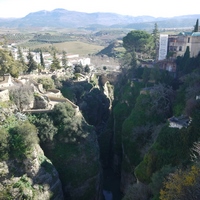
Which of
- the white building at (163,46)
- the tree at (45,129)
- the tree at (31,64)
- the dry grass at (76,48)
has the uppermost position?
the white building at (163,46)

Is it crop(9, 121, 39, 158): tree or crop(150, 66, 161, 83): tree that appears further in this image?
crop(150, 66, 161, 83): tree

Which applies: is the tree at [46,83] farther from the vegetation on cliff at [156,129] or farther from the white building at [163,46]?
the white building at [163,46]

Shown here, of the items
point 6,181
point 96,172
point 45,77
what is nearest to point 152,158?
point 96,172

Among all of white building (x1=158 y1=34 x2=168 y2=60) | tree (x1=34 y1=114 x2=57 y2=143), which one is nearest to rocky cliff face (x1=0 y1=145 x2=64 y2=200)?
tree (x1=34 y1=114 x2=57 y2=143)

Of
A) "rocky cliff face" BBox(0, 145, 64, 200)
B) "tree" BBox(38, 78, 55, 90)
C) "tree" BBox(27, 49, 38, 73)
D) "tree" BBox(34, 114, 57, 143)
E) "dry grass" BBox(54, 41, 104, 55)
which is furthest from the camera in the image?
"dry grass" BBox(54, 41, 104, 55)

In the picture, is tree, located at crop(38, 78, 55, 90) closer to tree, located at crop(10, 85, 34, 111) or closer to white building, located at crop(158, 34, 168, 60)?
tree, located at crop(10, 85, 34, 111)

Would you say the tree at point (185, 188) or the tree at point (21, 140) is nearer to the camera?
the tree at point (185, 188)

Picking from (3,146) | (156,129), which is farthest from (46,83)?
(156,129)

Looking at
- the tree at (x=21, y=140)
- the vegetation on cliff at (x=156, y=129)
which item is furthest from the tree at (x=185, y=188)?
the tree at (x=21, y=140)

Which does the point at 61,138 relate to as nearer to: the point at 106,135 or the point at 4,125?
the point at 4,125
